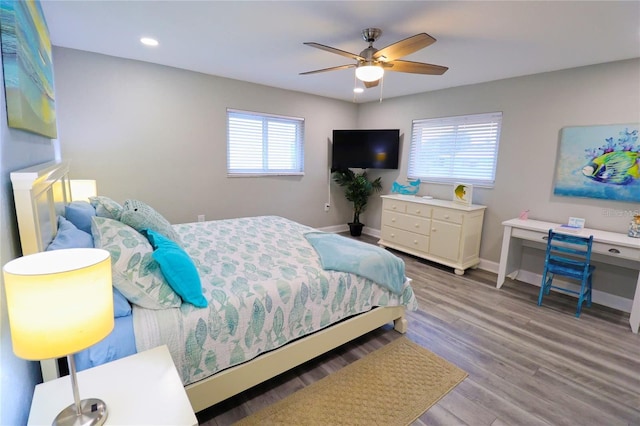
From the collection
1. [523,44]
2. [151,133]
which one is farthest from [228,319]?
[523,44]

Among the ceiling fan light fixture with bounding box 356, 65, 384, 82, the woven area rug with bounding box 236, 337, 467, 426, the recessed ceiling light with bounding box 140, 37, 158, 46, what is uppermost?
the recessed ceiling light with bounding box 140, 37, 158, 46

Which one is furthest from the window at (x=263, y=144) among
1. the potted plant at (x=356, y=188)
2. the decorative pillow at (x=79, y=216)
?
the decorative pillow at (x=79, y=216)

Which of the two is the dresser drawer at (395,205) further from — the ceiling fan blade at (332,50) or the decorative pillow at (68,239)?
the decorative pillow at (68,239)

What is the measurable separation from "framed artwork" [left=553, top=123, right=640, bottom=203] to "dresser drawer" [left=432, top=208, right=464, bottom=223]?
3.38 feet

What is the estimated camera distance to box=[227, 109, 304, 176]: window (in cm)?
426

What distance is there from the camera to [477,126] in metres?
4.02

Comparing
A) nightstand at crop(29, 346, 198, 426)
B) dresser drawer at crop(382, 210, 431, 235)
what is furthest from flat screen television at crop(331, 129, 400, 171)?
Answer: nightstand at crop(29, 346, 198, 426)

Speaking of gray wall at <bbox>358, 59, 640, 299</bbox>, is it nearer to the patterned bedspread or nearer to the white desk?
the white desk

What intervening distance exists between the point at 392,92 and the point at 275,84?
175 cm

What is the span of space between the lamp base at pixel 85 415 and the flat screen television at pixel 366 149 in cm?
462

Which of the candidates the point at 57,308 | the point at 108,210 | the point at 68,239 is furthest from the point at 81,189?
the point at 57,308

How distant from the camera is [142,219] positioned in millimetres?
1902

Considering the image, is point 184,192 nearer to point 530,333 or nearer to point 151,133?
point 151,133

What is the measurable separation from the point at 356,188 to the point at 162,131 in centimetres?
310
